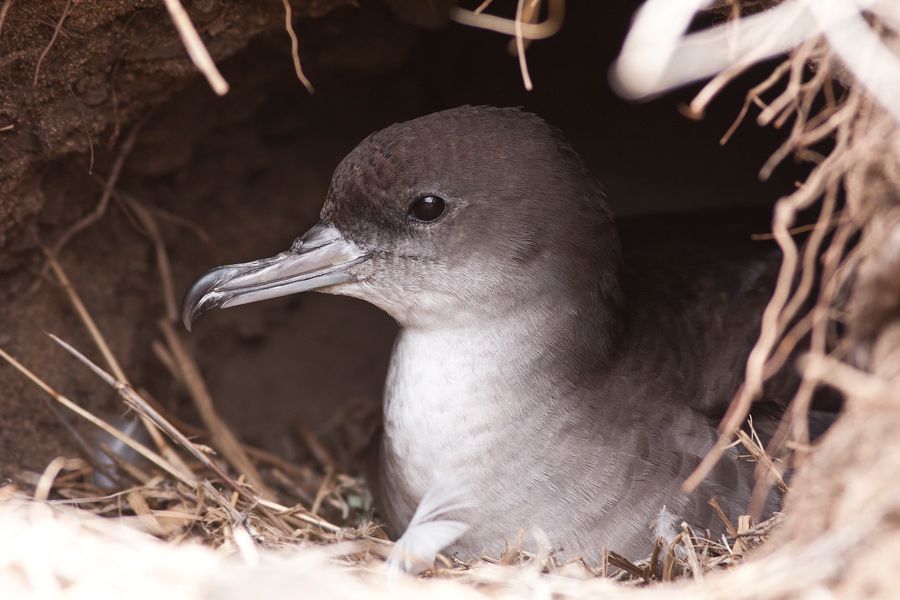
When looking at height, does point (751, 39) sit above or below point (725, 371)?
above

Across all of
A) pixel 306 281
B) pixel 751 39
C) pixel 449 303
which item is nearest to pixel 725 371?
pixel 449 303

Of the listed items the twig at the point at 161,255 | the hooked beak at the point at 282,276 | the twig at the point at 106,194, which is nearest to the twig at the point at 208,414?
the twig at the point at 161,255

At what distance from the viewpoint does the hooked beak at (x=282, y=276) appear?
2814 millimetres

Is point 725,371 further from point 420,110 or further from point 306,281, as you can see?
point 420,110

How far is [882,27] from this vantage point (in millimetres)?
1984

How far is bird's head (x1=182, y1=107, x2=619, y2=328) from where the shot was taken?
2.73 m

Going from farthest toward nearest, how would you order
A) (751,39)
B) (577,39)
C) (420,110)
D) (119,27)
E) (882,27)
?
(420,110) < (577,39) < (119,27) < (751,39) < (882,27)

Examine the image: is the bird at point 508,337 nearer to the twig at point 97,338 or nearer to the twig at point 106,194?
the twig at point 97,338

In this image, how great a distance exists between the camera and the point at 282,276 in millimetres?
2846

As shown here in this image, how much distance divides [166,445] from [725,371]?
1822 millimetres

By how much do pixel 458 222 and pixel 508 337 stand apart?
35 centimetres

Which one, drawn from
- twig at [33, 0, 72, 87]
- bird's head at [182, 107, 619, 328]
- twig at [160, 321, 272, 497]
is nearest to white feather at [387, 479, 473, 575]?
bird's head at [182, 107, 619, 328]

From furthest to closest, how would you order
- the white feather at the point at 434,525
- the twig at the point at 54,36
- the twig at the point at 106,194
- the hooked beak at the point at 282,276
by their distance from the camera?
the twig at the point at 106,194 → the hooked beak at the point at 282,276 → the twig at the point at 54,36 → the white feather at the point at 434,525

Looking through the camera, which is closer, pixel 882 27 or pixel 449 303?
pixel 882 27
